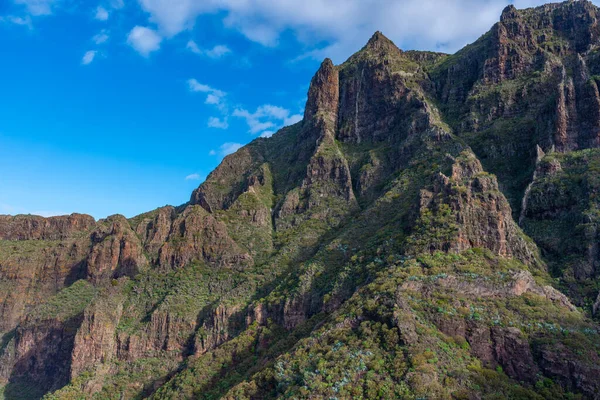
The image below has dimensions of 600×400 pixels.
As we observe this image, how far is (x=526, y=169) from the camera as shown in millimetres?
134750

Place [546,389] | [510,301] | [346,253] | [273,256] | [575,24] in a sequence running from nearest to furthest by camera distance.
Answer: [546,389]
[510,301]
[346,253]
[273,256]
[575,24]

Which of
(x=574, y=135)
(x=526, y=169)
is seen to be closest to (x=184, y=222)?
(x=526, y=169)

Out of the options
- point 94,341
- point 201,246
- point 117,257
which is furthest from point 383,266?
point 117,257

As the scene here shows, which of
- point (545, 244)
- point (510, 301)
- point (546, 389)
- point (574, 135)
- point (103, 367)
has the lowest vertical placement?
point (103, 367)

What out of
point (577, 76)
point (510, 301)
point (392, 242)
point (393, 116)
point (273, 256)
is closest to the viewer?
point (510, 301)

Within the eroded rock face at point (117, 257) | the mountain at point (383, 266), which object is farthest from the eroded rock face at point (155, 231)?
the eroded rock face at point (117, 257)

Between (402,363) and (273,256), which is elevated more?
(273,256)

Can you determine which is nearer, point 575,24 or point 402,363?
point 402,363

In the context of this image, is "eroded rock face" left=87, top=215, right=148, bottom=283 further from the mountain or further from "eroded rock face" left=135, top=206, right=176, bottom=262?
"eroded rock face" left=135, top=206, right=176, bottom=262

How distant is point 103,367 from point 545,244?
386 feet

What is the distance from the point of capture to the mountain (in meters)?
75.3

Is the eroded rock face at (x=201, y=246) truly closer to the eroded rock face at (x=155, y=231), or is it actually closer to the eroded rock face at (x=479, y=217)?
Answer: the eroded rock face at (x=155, y=231)

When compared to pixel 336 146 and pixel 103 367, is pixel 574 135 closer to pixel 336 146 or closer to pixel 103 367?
pixel 336 146

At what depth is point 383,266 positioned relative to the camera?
336 ft
